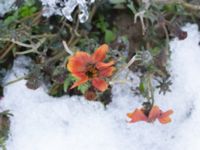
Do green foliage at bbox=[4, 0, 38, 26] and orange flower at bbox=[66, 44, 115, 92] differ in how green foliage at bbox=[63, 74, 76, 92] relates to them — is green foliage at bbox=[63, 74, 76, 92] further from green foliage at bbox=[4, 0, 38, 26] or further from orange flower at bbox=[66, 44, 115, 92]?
green foliage at bbox=[4, 0, 38, 26]

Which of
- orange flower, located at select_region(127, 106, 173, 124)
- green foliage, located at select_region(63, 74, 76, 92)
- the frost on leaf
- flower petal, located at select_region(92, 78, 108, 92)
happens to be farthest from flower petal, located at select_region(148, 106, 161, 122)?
the frost on leaf

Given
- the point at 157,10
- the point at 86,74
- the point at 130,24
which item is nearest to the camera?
the point at 86,74

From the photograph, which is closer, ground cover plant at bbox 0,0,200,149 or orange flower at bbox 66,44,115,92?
orange flower at bbox 66,44,115,92

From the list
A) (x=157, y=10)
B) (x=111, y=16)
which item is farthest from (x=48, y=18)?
(x=157, y=10)

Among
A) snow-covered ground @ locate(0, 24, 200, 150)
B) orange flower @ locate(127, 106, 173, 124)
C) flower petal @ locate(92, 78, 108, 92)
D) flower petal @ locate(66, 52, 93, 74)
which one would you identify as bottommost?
snow-covered ground @ locate(0, 24, 200, 150)

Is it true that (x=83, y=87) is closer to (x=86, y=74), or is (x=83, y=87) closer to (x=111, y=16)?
(x=86, y=74)

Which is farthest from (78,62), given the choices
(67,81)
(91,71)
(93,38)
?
(93,38)

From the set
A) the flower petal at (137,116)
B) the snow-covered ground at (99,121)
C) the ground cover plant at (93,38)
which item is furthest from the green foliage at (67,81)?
the flower petal at (137,116)
